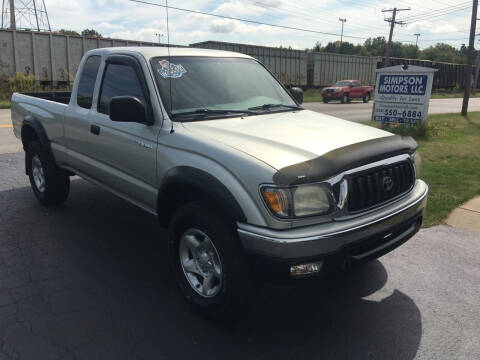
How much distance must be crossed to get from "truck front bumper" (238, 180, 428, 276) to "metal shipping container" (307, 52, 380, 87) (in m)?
33.6

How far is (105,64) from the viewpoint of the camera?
4.29 metres

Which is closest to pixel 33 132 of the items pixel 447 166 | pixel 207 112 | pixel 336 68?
pixel 207 112

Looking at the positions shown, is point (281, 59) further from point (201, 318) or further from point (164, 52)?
point (201, 318)

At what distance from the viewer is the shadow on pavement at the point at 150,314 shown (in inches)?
109

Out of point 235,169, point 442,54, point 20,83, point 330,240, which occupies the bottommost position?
point 330,240

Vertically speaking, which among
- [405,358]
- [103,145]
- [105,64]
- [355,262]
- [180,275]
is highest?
[105,64]

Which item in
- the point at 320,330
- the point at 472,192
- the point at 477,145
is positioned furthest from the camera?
the point at 477,145

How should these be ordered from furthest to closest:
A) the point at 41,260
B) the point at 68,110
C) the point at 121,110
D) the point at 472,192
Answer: the point at 472,192 < the point at 68,110 < the point at 41,260 < the point at 121,110

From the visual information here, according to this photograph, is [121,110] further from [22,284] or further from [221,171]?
[22,284]

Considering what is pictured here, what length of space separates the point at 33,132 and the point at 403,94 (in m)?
7.91

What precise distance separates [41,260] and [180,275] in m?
1.56

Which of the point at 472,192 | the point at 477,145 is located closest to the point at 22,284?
the point at 472,192

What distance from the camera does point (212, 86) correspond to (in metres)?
3.81

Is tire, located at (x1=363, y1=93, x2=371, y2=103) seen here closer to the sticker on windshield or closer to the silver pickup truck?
the silver pickup truck
